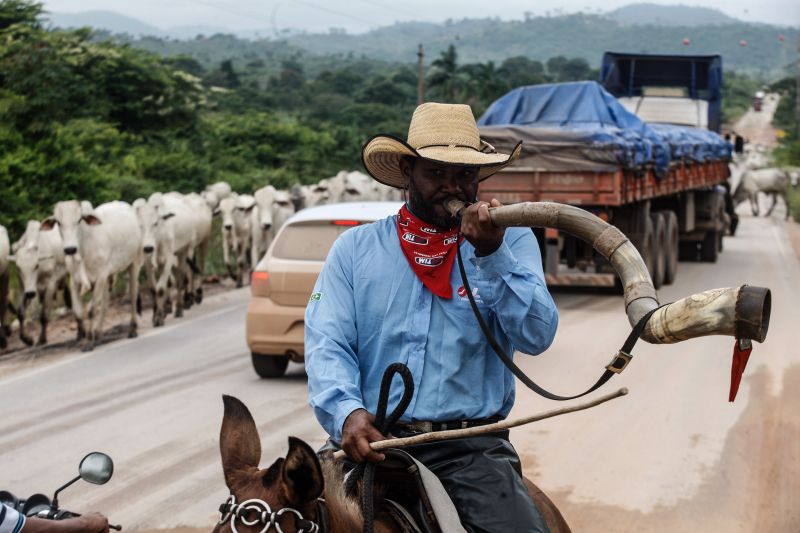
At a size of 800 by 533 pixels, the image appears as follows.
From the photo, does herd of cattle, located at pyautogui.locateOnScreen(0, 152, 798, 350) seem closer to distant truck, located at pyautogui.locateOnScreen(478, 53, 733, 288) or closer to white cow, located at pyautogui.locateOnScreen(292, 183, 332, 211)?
white cow, located at pyautogui.locateOnScreen(292, 183, 332, 211)

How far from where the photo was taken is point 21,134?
2175cm

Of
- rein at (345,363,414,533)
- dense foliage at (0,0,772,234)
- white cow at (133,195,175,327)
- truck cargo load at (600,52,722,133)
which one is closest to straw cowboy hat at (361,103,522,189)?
rein at (345,363,414,533)

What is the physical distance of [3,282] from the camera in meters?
15.2

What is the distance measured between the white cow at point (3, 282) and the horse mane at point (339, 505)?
1199 centimetres

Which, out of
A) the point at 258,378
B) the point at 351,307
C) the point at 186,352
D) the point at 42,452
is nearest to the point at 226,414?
the point at 351,307

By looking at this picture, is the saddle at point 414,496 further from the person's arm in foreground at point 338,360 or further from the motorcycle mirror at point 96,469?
the motorcycle mirror at point 96,469

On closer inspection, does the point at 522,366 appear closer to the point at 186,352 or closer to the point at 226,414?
the point at 186,352

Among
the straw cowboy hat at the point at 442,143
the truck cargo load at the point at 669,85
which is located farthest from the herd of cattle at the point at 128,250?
the straw cowboy hat at the point at 442,143

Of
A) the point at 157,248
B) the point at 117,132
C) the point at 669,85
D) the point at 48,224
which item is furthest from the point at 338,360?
the point at 117,132

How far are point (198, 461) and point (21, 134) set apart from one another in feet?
49.2

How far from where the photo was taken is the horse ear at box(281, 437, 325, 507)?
9.01 feet

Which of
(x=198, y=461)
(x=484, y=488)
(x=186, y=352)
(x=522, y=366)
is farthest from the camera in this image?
(x=186, y=352)

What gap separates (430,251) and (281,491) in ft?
3.33

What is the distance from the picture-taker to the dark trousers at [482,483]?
3363 mm
